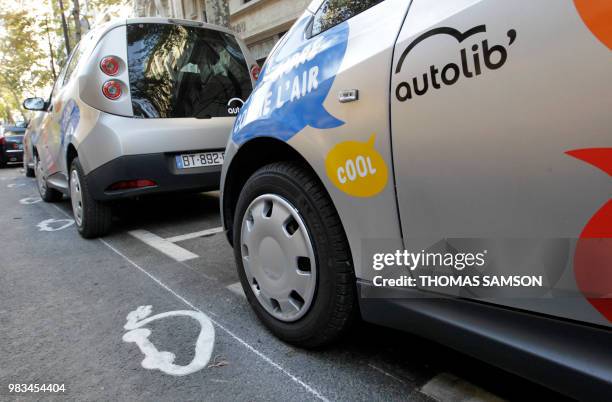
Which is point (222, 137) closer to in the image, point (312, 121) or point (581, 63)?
point (312, 121)

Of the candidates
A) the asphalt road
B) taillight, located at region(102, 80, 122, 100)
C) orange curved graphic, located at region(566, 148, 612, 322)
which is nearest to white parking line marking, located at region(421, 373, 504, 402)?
the asphalt road

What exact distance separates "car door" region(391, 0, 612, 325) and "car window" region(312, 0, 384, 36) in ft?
1.03

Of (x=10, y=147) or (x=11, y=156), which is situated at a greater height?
(x=10, y=147)

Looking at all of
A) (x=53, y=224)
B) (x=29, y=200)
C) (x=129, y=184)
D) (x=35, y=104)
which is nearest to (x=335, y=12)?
(x=129, y=184)

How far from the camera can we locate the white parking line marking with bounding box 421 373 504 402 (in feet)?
5.14

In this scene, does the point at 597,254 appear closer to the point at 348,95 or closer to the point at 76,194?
the point at 348,95

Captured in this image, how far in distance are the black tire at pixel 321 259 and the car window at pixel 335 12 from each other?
0.56 m

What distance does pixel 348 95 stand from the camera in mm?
1476

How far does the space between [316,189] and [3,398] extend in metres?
1.45

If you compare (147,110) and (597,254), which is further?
(147,110)

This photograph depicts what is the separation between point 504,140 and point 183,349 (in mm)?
1593

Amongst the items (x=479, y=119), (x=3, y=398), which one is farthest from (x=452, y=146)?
(x=3, y=398)

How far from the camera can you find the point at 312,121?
1.62 meters

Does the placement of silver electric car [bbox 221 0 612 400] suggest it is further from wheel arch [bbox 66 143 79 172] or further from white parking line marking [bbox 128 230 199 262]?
wheel arch [bbox 66 143 79 172]
